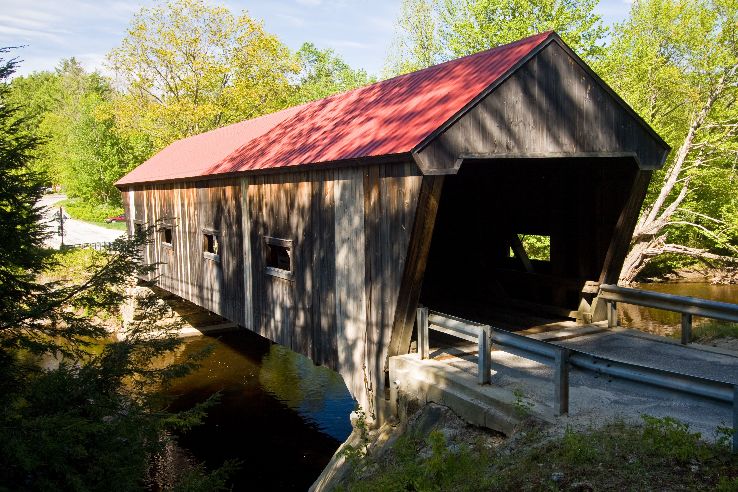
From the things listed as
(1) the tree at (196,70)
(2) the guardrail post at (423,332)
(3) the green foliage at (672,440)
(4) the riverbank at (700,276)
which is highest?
(1) the tree at (196,70)

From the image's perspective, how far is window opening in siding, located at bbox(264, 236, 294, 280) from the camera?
32.0 ft

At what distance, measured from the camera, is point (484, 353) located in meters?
6.35

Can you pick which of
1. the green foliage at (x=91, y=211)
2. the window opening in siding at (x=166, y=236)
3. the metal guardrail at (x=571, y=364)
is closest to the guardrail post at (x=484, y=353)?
the metal guardrail at (x=571, y=364)

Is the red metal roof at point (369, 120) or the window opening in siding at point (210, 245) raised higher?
the red metal roof at point (369, 120)

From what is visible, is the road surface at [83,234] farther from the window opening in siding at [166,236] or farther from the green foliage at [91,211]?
the window opening in siding at [166,236]

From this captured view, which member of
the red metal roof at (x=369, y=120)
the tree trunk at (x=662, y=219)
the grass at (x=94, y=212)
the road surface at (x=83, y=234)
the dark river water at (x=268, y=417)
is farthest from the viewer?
the grass at (x=94, y=212)

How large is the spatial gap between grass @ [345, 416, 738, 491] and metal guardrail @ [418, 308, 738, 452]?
1.00 feet

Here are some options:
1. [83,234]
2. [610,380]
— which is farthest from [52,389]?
[83,234]

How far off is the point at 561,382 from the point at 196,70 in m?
30.5

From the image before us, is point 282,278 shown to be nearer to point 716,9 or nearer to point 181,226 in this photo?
point 181,226

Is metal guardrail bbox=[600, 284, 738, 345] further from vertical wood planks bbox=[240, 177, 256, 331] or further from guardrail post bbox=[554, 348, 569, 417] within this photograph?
vertical wood planks bbox=[240, 177, 256, 331]

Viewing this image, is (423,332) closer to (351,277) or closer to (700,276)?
(351,277)

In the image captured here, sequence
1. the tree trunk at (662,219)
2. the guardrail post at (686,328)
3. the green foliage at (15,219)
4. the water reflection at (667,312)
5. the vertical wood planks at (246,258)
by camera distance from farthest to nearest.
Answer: the tree trunk at (662,219)
the water reflection at (667,312)
the vertical wood planks at (246,258)
the guardrail post at (686,328)
the green foliage at (15,219)

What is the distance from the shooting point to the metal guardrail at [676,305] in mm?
7090
